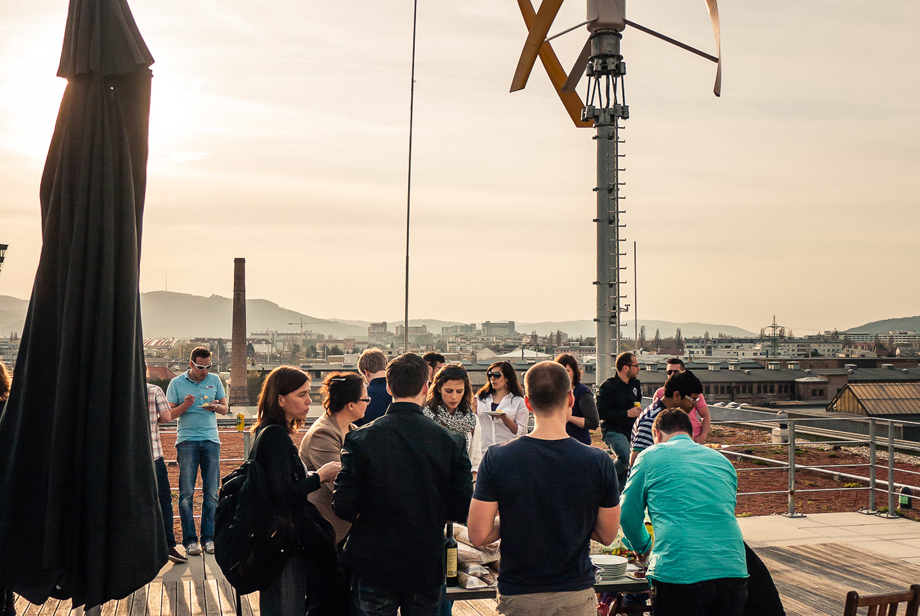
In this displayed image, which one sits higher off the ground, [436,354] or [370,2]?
[370,2]

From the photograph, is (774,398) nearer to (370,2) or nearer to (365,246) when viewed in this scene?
(370,2)

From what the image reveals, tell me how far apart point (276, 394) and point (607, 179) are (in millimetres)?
8200

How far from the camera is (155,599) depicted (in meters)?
4.73

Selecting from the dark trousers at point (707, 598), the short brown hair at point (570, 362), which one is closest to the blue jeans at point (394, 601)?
the dark trousers at point (707, 598)

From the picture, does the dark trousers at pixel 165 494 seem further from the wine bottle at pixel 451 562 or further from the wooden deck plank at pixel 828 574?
the wooden deck plank at pixel 828 574

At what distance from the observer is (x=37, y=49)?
311 centimetres

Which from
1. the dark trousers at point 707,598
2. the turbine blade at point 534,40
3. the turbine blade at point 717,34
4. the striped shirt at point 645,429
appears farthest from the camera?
the turbine blade at point 534,40

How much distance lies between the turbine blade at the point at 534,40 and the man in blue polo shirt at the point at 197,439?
23.1 feet

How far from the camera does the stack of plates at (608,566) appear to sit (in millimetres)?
3209

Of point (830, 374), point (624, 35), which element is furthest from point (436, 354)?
point (830, 374)

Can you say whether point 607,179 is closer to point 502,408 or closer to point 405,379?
point 502,408

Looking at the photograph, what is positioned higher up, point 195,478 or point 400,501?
point 400,501

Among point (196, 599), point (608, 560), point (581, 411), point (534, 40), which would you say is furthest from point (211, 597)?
point (534, 40)

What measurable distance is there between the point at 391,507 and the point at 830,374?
A: 67.1 m
